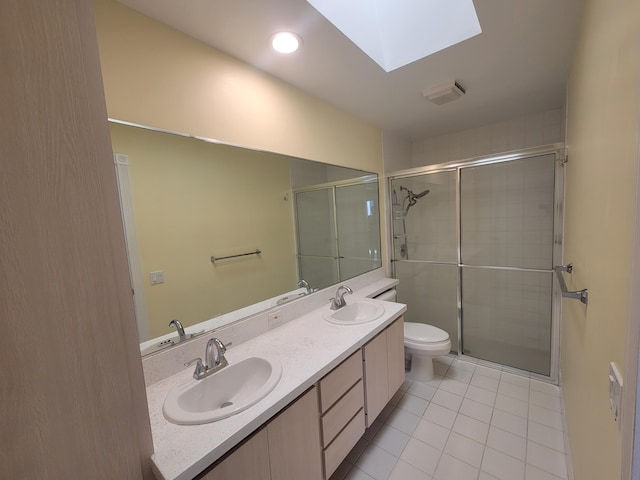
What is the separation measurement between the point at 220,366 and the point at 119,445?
1.79 ft

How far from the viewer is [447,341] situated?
2240mm

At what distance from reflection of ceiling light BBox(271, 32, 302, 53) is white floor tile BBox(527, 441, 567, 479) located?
271cm

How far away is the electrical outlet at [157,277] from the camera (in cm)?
124

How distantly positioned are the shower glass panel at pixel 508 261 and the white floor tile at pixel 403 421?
121cm

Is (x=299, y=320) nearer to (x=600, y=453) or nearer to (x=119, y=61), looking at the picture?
(x=600, y=453)

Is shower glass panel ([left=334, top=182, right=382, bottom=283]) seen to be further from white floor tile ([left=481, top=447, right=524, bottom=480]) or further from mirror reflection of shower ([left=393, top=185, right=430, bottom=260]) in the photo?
white floor tile ([left=481, top=447, right=524, bottom=480])

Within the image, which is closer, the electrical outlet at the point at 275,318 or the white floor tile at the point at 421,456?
the white floor tile at the point at 421,456

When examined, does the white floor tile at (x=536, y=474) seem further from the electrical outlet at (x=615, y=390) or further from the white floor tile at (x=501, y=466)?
the electrical outlet at (x=615, y=390)

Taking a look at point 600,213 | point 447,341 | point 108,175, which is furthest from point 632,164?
point 447,341

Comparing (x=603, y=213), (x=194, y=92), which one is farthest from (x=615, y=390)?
(x=194, y=92)

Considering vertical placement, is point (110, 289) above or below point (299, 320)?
above

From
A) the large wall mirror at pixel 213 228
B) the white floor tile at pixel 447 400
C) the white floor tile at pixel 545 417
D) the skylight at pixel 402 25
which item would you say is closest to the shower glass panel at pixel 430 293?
the white floor tile at pixel 447 400

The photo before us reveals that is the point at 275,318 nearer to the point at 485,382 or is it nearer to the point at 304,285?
the point at 304,285

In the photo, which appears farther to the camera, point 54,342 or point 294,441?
point 294,441
